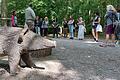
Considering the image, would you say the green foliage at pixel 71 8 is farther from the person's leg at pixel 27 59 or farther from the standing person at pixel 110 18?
the person's leg at pixel 27 59

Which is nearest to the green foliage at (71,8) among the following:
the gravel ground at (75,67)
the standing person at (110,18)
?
the standing person at (110,18)

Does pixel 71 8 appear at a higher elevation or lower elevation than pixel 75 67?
higher

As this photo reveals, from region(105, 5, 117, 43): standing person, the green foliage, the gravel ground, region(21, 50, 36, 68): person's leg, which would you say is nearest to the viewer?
the gravel ground

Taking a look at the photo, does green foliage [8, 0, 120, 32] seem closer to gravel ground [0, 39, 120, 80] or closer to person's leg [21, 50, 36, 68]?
gravel ground [0, 39, 120, 80]

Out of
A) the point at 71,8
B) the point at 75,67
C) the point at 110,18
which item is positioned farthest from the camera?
the point at 71,8

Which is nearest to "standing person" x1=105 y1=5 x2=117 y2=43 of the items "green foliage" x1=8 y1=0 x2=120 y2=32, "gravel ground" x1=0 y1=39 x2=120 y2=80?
"gravel ground" x1=0 y1=39 x2=120 y2=80

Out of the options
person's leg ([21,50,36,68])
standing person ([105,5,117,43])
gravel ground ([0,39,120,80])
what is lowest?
gravel ground ([0,39,120,80])

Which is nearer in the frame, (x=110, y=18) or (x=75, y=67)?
(x=75, y=67)

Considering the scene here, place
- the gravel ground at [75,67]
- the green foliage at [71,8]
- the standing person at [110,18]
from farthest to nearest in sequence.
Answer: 1. the green foliage at [71,8]
2. the standing person at [110,18]
3. the gravel ground at [75,67]

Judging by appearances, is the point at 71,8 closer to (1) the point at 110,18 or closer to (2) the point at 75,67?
(1) the point at 110,18

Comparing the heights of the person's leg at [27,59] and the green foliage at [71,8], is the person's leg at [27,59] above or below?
below

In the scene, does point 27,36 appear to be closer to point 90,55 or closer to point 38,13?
point 90,55

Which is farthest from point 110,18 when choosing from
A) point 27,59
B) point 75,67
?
point 27,59

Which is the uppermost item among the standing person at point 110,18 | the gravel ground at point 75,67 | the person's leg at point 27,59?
the standing person at point 110,18
